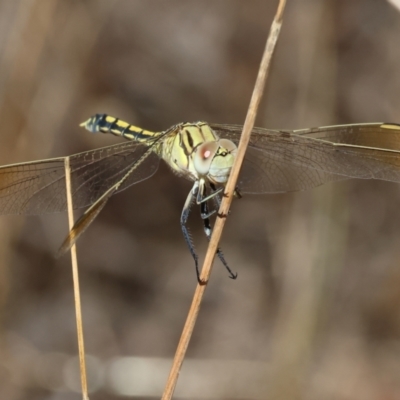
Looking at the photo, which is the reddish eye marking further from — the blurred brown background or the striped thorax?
the blurred brown background

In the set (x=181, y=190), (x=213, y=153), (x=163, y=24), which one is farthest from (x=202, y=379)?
(x=163, y=24)

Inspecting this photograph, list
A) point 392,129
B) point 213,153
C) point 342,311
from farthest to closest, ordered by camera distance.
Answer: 1. point 342,311
2. point 392,129
3. point 213,153

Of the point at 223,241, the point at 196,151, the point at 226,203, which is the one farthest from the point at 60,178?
the point at 223,241

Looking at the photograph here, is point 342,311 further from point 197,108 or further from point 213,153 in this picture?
point 213,153

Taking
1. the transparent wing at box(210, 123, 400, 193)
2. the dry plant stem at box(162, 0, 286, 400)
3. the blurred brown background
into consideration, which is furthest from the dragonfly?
the blurred brown background

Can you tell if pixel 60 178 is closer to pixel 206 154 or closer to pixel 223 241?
pixel 206 154

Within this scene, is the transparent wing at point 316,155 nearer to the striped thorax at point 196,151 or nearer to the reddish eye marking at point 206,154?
the striped thorax at point 196,151
